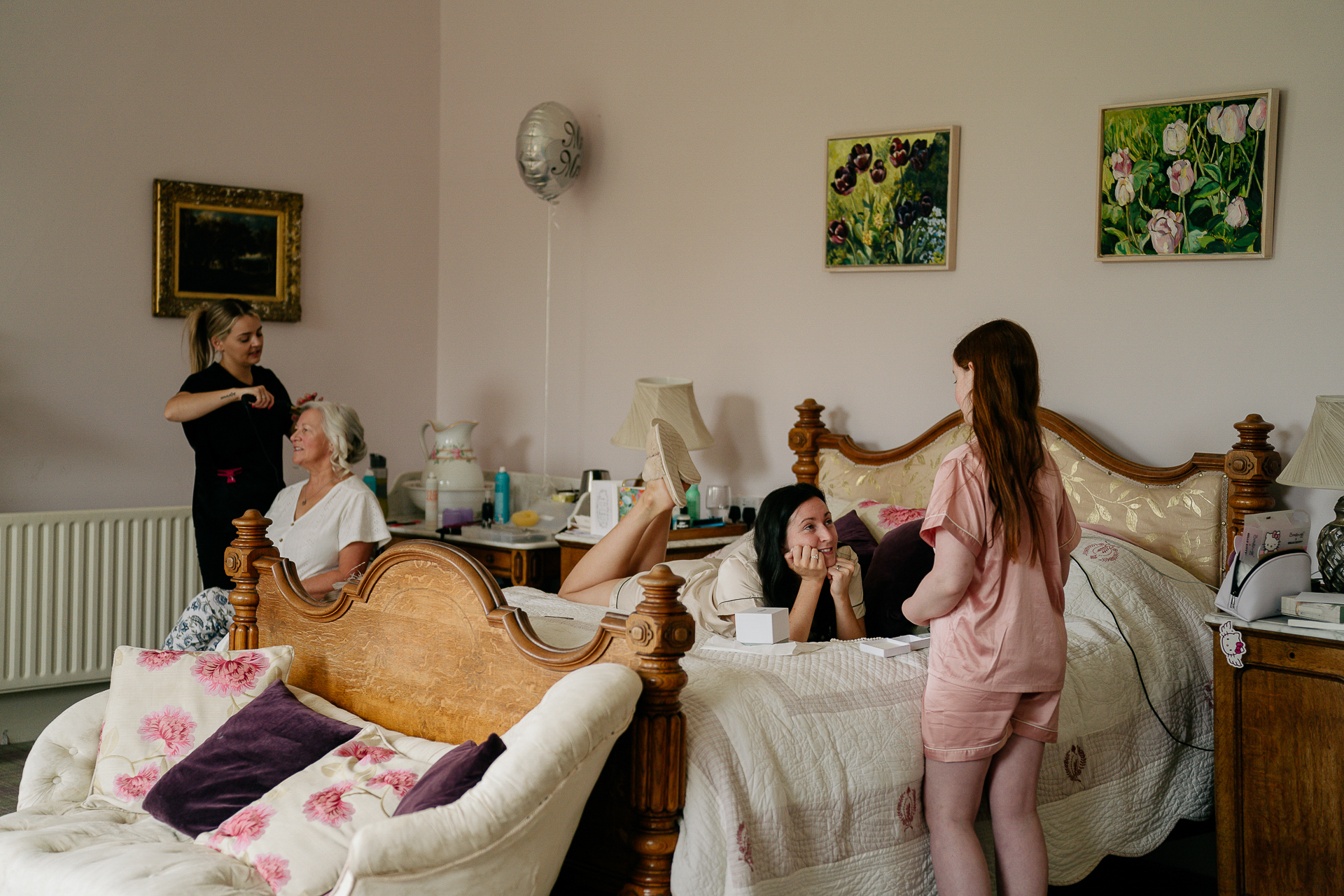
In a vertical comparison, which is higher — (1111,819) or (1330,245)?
(1330,245)

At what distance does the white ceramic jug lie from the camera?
4520 mm

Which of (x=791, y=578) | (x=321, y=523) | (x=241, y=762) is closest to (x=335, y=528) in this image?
(x=321, y=523)

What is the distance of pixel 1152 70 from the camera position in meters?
3.32

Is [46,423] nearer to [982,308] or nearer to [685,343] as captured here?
[685,343]

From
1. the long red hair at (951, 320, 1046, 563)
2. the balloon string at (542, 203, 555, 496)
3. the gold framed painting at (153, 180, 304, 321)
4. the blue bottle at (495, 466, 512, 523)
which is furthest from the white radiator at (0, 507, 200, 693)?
the long red hair at (951, 320, 1046, 563)

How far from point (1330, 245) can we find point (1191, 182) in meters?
0.40

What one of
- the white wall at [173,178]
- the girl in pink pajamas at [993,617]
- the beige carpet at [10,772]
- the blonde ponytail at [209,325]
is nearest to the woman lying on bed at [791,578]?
the girl in pink pajamas at [993,617]

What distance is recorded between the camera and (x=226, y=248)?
15.2 feet

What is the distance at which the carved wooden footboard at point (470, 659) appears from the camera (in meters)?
1.92

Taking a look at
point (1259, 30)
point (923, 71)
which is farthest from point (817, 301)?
point (1259, 30)

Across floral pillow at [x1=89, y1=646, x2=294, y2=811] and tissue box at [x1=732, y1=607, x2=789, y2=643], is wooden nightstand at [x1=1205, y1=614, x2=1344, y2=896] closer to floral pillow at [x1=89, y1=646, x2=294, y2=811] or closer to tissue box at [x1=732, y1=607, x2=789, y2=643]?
tissue box at [x1=732, y1=607, x2=789, y2=643]

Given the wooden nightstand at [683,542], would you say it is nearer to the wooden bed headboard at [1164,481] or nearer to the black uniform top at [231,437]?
the wooden bed headboard at [1164,481]

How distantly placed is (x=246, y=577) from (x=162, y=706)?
0.43 meters

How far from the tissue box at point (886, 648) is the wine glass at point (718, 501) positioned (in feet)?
5.28
